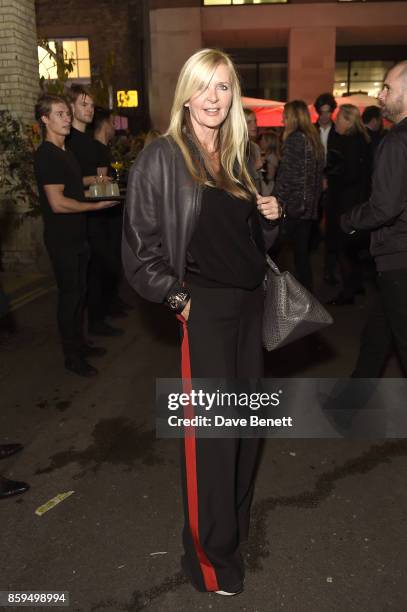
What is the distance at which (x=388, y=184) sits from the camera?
119 inches

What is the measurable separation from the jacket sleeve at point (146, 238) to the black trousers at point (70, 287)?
2.55 m

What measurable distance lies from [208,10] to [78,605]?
18.4 m

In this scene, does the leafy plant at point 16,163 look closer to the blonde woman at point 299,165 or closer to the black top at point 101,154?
the black top at point 101,154

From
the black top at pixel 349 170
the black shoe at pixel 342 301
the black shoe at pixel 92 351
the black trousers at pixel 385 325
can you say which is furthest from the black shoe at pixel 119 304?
the black trousers at pixel 385 325

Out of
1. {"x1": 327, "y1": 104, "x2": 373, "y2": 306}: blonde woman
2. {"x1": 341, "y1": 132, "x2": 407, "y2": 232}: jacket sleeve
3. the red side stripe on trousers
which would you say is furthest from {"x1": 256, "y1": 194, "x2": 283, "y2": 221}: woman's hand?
{"x1": 327, "y1": 104, "x2": 373, "y2": 306}: blonde woman

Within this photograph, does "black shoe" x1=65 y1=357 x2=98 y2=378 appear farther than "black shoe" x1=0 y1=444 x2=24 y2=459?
Yes

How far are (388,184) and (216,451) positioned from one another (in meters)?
1.63

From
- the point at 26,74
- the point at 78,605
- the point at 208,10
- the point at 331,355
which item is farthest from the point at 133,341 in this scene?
the point at 208,10

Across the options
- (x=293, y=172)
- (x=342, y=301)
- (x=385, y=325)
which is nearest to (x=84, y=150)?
(x=293, y=172)

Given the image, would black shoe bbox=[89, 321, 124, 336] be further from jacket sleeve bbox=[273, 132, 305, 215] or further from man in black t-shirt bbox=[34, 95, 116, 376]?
Result: jacket sleeve bbox=[273, 132, 305, 215]

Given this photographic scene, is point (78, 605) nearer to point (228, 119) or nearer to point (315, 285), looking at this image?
point (228, 119)

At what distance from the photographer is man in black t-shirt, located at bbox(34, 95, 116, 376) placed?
180 inches

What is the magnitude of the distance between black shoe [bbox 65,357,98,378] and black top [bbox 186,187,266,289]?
2.89 metres

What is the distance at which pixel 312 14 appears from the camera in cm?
1806
